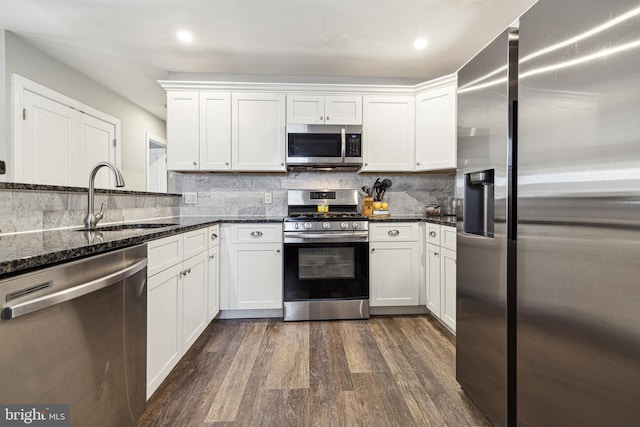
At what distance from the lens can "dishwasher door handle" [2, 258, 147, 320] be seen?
74 cm

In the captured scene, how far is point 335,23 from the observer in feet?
7.27

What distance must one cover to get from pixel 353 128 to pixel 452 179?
1.32m

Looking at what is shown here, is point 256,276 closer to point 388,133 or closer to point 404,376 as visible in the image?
point 404,376

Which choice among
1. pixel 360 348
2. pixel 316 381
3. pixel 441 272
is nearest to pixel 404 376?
pixel 360 348

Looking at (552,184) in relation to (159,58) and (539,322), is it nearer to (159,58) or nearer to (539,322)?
(539,322)

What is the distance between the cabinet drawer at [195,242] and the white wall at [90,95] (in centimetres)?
194

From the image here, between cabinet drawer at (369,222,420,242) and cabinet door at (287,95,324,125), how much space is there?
3.92 feet

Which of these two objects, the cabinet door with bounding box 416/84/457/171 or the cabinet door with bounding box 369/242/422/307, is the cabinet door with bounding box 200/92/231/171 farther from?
the cabinet door with bounding box 416/84/457/171

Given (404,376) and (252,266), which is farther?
(252,266)

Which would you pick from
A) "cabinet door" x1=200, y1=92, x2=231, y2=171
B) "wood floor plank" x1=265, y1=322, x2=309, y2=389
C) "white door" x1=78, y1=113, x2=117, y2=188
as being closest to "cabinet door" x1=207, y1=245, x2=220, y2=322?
"wood floor plank" x1=265, y1=322, x2=309, y2=389

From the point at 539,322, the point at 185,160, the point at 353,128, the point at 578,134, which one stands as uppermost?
the point at 353,128

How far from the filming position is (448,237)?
7.50 feet

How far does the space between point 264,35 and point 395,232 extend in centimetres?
202

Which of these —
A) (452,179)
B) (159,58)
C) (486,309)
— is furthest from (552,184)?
(159,58)
